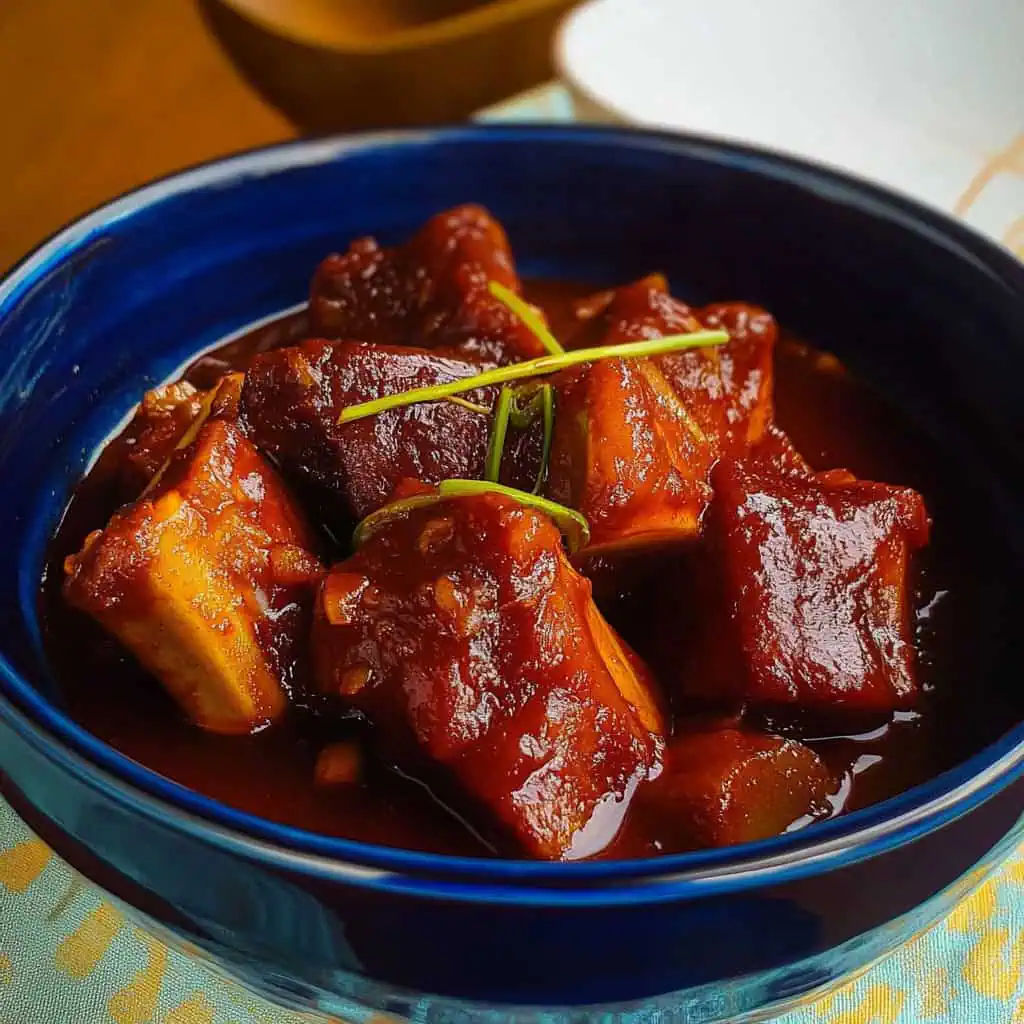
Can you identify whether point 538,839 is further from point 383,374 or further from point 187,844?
point 383,374

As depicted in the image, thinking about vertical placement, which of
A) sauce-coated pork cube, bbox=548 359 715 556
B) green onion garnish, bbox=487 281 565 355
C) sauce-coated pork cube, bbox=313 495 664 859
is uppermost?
sauce-coated pork cube, bbox=548 359 715 556

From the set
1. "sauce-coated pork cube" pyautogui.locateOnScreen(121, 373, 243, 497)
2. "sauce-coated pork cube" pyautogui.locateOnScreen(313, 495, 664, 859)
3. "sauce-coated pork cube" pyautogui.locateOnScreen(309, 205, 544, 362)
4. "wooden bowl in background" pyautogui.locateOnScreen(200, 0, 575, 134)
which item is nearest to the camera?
"sauce-coated pork cube" pyautogui.locateOnScreen(313, 495, 664, 859)

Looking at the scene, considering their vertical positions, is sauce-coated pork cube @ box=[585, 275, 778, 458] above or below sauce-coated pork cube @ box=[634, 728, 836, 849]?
above

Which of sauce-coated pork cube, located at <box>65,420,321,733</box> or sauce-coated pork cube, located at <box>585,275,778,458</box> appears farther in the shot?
sauce-coated pork cube, located at <box>585,275,778,458</box>

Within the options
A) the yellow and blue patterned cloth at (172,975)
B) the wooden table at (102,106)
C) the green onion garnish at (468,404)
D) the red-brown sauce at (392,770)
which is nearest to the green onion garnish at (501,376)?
the green onion garnish at (468,404)

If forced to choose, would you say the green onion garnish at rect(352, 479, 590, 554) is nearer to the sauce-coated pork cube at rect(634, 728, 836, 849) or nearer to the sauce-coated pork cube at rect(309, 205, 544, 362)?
the sauce-coated pork cube at rect(634, 728, 836, 849)

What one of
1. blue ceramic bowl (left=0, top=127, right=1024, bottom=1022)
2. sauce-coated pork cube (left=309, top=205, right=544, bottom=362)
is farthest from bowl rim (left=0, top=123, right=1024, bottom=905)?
sauce-coated pork cube (left=309, top=205, right=544, bottom=362)

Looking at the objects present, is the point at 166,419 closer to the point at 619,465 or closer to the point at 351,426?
the point at 351,426

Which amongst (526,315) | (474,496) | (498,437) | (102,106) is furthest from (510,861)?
(102,106)
